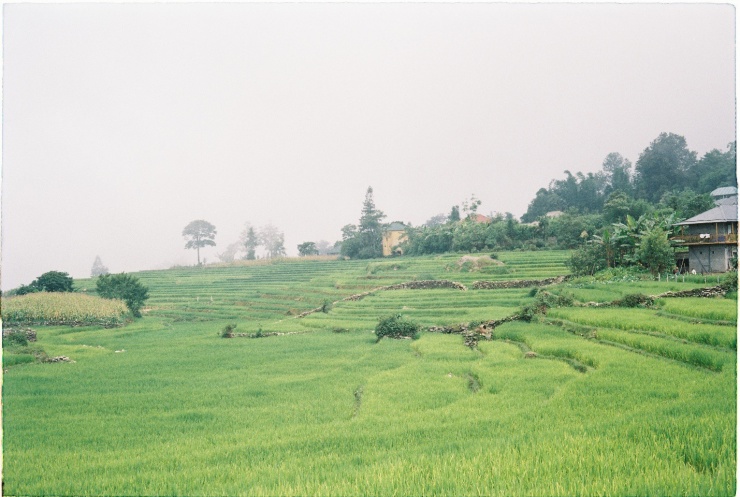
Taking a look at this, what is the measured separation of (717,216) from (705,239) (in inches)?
14.2

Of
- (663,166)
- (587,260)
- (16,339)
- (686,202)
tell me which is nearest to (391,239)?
(587,260)

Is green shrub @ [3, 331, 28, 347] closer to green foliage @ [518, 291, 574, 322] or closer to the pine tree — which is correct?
the pine tree

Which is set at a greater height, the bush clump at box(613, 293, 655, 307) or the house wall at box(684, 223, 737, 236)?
the house wall at box(684, 223, 737, 236)

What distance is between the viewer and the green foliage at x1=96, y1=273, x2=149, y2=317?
22.3 ft

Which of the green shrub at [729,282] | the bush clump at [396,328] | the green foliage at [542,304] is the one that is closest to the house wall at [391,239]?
the bush clump at [396,328]

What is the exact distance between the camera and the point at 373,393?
17.5ft

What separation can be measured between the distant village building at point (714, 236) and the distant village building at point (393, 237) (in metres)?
3.66

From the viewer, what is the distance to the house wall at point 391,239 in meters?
7.10

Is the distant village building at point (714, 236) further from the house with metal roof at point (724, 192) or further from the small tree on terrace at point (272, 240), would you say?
the small tree on terrace at point (272, 240)

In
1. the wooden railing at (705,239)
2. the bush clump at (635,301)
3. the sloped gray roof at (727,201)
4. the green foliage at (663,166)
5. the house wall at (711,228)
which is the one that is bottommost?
the bush clump at (635,301)

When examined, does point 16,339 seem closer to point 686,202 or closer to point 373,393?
point 373,393

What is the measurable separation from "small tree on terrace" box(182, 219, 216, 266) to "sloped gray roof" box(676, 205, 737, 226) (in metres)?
6.22

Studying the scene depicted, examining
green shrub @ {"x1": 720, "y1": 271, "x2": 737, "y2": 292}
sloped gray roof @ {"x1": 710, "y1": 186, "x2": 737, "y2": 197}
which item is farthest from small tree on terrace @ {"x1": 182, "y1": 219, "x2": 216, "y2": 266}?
green shrub @ {"x1": 720, "y1": 271, "x2": 737, "y2": 292}

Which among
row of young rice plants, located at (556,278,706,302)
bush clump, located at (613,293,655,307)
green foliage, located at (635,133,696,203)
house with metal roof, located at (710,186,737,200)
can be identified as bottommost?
bush clump, located at (613,293,655,307)
